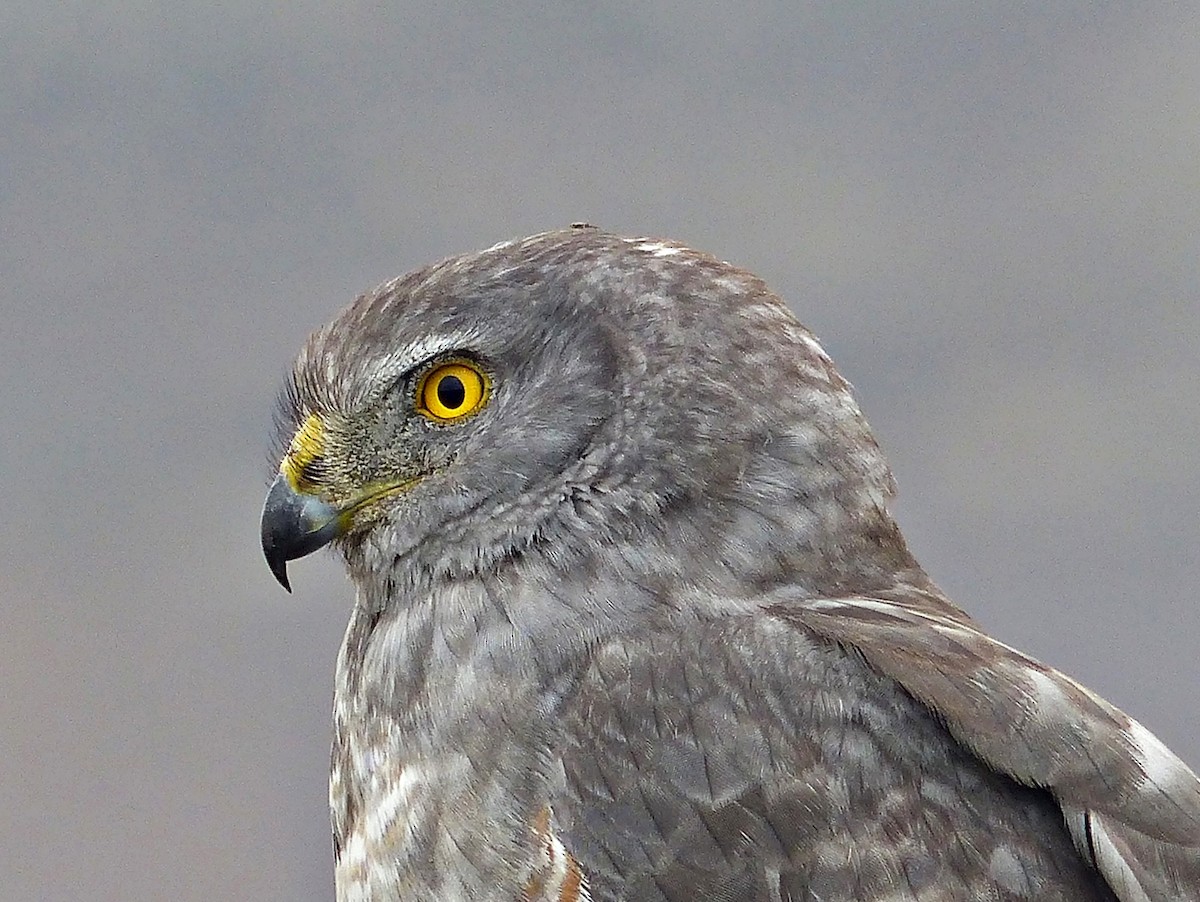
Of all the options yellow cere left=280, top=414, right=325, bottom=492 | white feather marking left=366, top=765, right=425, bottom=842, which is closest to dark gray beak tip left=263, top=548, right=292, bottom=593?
yellow cere left=280, top=414, right=325, bottom=492

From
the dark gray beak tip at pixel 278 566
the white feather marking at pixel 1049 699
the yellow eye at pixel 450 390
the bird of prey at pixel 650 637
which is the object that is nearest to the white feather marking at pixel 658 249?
the bird of prey at pixel 650 637

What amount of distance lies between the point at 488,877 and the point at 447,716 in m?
0.34

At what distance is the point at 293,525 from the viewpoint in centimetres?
385

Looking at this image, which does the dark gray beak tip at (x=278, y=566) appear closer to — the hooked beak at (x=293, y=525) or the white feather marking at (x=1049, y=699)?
the hooked beak at (x=293, y=525)

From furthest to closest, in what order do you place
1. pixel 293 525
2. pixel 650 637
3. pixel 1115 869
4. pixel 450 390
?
pixel 293 525, pixel 450 390, pixel 650 637, pixel 1115 869

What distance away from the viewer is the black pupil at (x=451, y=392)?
3.72 m

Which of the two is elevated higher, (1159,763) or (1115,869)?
(1159,763)

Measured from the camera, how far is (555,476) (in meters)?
3.59

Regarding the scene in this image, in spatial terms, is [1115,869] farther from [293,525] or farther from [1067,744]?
[293,525]

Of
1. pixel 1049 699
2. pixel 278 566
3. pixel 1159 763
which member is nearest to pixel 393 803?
pixel 278 566

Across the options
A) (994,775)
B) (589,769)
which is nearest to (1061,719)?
(994,775)

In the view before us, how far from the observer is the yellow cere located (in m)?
3.85

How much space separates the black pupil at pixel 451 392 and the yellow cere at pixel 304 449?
0.30 meters

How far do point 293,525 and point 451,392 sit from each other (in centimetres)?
48
